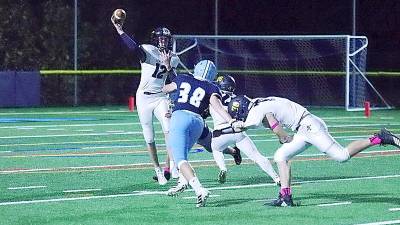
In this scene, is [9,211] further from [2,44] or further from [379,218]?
[2,44]

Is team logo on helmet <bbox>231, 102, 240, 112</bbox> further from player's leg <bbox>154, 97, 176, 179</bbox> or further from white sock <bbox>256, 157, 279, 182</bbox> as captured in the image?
player's leg <bbox>154, 97, 176, 179</bbox>

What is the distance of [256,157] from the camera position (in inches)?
628

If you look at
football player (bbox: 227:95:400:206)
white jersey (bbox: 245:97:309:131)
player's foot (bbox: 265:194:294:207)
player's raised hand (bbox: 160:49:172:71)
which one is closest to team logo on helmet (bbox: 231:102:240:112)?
football player (bbox: 227:95:400:206)

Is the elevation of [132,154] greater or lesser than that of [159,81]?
lesser

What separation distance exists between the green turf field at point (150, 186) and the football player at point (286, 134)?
50cm

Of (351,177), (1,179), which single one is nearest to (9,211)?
(1,179)

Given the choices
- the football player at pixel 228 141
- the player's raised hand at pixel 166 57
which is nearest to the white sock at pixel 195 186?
the football player at pixel 228 141

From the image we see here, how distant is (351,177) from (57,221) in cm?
590

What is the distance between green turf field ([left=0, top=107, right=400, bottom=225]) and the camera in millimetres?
12945

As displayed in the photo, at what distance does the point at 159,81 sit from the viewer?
17062mm

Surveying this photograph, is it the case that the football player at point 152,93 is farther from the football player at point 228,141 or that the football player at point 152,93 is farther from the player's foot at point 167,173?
the football player at point 228,141

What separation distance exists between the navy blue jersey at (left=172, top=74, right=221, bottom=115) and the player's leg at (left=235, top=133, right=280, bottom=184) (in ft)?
6.33

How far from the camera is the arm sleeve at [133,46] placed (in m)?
16.5

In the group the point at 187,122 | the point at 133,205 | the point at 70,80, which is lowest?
the point at 70,80
